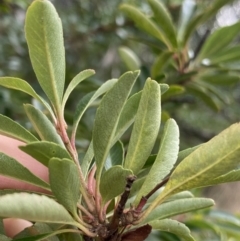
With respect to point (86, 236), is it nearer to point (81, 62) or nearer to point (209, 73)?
point (209, 73)

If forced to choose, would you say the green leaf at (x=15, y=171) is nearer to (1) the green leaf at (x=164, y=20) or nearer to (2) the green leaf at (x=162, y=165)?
(2) the green leaf at (x=162, y=165)

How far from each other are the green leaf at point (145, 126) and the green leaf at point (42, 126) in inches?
4.0

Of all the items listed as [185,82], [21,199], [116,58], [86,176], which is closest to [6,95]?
[185,82]

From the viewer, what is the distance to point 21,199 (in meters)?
0.29

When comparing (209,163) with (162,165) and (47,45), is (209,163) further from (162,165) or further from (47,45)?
(47,45)

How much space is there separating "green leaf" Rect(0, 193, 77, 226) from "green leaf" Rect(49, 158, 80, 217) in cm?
3

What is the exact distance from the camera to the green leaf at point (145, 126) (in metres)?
0.41

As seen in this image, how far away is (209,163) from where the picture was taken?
37 centimetres

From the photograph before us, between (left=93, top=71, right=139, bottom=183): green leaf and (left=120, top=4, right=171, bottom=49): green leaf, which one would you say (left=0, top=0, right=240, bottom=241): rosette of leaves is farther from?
(left=120, top=4, right=171, bottom=49): green leaf

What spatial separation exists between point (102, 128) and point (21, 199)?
156mm

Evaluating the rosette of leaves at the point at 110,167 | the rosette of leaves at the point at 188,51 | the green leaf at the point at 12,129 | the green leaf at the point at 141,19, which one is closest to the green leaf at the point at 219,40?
the rosette of leaves at the point at 188,51

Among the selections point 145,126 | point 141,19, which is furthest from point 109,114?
point 141,19

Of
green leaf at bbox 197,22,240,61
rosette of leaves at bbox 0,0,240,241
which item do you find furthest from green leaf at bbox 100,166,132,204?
green leaf at bbox 197,22,240,61

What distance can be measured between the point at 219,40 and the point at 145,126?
0.54m
